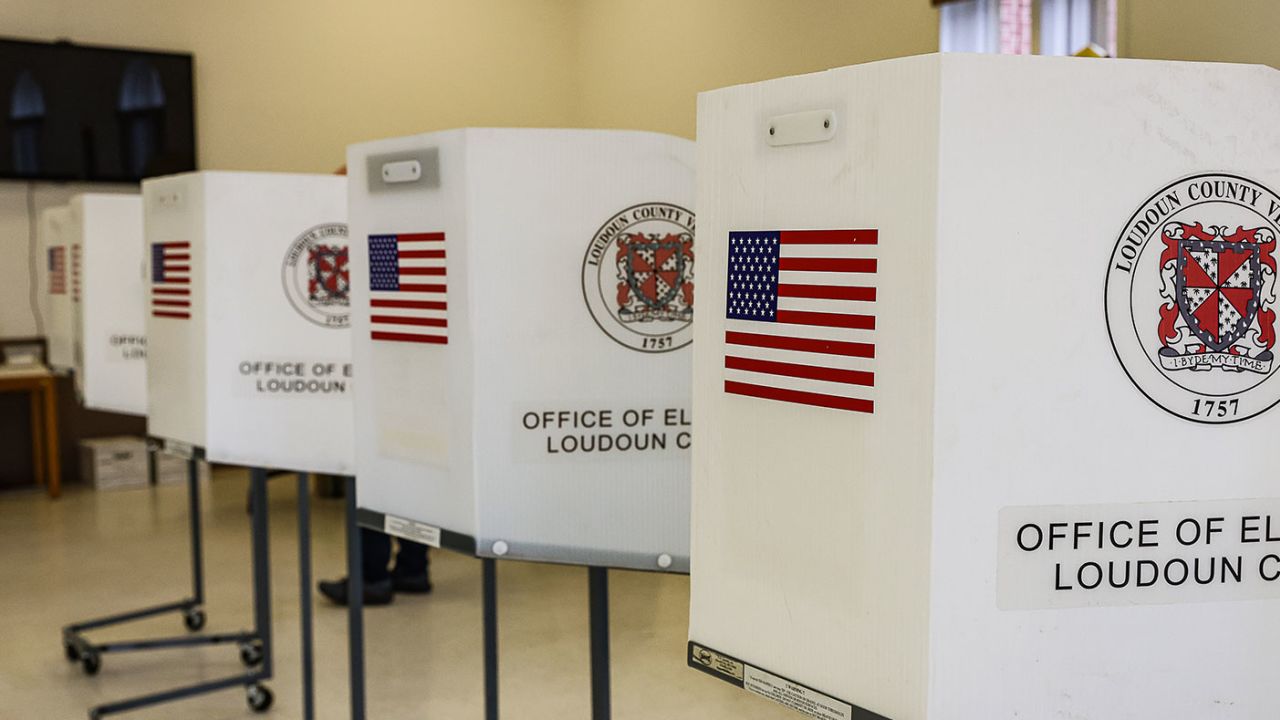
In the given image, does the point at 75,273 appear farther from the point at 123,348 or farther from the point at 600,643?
the point at 600,643

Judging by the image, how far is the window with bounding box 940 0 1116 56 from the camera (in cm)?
416

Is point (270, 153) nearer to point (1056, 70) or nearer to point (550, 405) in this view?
point (550, 405)

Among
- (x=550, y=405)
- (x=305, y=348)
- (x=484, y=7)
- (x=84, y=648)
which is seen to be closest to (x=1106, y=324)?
(x=550, y=405)

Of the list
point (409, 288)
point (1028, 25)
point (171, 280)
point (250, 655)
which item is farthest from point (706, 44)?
point (409, 288)

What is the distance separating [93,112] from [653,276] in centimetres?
600

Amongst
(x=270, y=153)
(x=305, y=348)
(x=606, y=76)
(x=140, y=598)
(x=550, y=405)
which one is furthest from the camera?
(x=606, y=76)

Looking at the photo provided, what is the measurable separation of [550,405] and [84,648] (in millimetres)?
2615

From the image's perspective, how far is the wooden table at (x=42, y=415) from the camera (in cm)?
591

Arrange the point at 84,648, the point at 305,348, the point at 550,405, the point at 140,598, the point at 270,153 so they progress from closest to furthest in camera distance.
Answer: the point at 550,405
the point at 305,348
the point at 84,648
the point at 140,598
the point at 270,153

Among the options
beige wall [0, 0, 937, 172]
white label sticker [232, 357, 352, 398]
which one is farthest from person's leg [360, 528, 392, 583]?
beige wall [0, 0, 937, 172]

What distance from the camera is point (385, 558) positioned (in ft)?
13.4

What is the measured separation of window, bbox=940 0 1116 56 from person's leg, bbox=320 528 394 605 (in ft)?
8.84

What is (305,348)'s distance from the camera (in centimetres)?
227

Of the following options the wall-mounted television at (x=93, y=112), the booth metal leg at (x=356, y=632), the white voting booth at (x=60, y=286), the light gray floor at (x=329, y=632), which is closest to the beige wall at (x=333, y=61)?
the wall-mounted television at (x=93, y=112)
